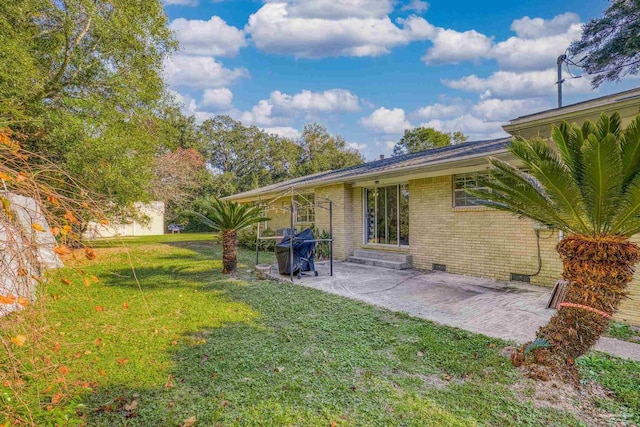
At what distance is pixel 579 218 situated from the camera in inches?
146

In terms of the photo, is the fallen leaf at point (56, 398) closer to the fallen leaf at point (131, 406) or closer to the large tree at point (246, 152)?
the fallen leaf at point (131, 406)

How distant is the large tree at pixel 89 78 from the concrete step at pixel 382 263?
777 cm

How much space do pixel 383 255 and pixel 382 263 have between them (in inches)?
17.5

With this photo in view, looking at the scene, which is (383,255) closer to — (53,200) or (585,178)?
(585,178)

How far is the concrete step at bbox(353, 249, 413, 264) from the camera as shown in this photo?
10.7 meters

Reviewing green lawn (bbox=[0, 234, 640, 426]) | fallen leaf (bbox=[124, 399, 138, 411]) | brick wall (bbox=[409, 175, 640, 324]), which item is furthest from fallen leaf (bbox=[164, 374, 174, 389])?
brick wall (bbox=[409, 175, 640, 324])

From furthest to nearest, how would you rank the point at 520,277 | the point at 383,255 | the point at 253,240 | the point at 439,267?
the point at 253,240 → the point at 383,255 → the point at 439,267 → the point at 520,277

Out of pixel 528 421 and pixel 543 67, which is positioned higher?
pixel 543 67

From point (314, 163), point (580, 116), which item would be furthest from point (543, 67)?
point (314, 163)

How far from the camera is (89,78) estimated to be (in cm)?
1160

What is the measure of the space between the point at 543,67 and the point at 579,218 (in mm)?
16281

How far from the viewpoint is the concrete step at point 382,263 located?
34.6ft

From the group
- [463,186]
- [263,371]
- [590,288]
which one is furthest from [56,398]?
[463,186]

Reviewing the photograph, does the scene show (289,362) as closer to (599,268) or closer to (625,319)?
(599,268)
